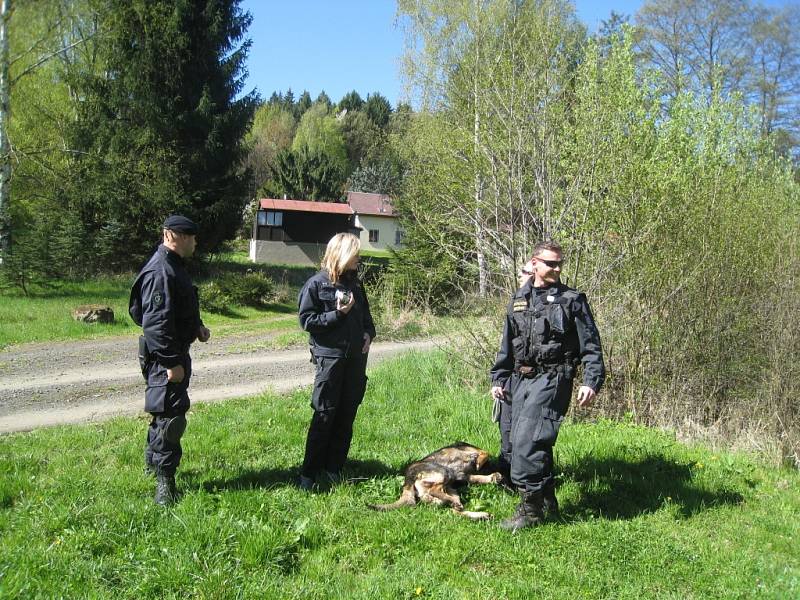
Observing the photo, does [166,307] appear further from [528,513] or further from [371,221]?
[371,221]

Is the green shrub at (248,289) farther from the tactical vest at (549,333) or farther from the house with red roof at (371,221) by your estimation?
the house with red roof at (371,221)

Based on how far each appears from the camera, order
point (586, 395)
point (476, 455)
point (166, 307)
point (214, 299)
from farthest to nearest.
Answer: point (214, 299) → point (476, 455) → point (586, 395) → point (166, 307)

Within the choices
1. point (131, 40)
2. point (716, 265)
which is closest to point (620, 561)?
point (716, 265)

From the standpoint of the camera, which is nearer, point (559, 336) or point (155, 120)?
point (559, 336)

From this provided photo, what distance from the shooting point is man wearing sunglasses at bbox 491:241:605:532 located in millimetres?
4262

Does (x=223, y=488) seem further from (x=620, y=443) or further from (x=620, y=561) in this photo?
(x=620, y=443)

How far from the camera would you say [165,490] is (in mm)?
4258

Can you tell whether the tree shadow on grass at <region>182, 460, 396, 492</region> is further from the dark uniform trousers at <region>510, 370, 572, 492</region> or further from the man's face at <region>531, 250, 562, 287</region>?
the man's face at <region>531, 250, 562, 287</region>

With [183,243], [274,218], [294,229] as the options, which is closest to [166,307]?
[183,243]

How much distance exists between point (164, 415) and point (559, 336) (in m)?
2.82

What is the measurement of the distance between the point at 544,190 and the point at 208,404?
5.02 meters

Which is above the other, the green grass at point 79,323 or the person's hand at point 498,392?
the person's hand at point 498,392

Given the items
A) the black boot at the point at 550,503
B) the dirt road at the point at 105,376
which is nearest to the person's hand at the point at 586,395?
the black boot at the point at 550,503

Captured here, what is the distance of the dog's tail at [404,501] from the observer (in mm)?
4410
